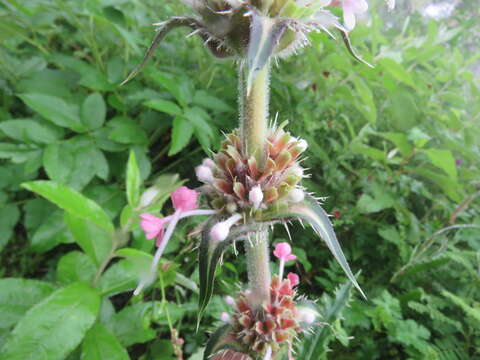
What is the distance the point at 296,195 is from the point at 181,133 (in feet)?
2.16

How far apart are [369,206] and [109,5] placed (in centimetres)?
134

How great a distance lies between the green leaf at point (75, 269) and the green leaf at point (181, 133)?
44 centimetres

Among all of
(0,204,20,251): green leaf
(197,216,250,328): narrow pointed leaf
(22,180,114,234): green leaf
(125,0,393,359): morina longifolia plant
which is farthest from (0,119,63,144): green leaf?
(197,216,250,328): narrow pointed leaf

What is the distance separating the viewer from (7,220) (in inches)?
49.3

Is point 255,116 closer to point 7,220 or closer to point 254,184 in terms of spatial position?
point 254,184

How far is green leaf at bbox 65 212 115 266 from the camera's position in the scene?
98cm

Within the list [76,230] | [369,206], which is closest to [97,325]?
[76,230]

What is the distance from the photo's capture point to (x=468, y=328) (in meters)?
1.19

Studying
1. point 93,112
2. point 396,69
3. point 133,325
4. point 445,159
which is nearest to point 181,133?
point 93,112

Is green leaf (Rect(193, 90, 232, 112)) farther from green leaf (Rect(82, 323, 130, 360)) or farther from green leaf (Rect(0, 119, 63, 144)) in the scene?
green leaf (Rect(82, 323, 130, 360))

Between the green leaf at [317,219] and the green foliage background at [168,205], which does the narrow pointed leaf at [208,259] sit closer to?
the green leaf at [317,219]

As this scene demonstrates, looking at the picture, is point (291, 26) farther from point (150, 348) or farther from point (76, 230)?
point (150, 348)

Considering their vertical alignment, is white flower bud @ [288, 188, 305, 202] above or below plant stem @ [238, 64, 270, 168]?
below

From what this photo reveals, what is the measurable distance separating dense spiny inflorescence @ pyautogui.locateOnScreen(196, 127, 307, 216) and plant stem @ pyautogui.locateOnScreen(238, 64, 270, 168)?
14mm
